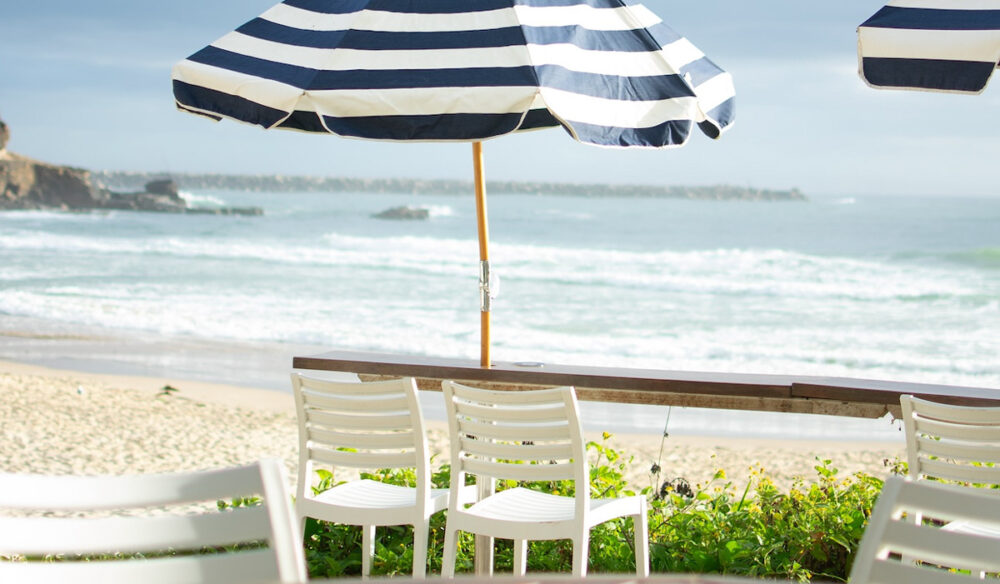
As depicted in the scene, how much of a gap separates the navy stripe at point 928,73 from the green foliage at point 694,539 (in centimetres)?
135

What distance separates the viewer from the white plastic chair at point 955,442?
2.54m

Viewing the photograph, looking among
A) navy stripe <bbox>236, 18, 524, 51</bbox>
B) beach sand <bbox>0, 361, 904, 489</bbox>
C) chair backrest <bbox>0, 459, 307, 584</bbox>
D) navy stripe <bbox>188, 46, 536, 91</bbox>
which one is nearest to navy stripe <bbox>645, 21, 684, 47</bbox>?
navy stripe <bbox>236, 18, 524, 51</bbox>

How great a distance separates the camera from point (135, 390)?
9133 mm

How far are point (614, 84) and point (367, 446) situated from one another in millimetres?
1317

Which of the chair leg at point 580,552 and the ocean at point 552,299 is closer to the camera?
the chair leg at point 580,552

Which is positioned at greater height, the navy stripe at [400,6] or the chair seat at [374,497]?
the navy stripe at [400,6]

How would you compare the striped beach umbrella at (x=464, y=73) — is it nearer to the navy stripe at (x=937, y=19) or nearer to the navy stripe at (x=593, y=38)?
the navy stripe at (x=593, y=38)

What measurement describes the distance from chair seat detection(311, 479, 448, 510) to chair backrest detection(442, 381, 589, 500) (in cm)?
15

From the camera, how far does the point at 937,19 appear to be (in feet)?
8.80

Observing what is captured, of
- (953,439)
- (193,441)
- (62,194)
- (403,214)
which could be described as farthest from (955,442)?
(62,194)

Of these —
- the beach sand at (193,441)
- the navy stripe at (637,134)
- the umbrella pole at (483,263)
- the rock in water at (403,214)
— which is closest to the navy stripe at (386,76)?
the navy stripe at (637,134)

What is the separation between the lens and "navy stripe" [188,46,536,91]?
291 cm

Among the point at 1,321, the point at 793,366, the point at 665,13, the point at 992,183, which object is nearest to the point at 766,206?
the point at 992,183

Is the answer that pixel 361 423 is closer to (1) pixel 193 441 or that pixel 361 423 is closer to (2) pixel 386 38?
(2) pixel 386 38
